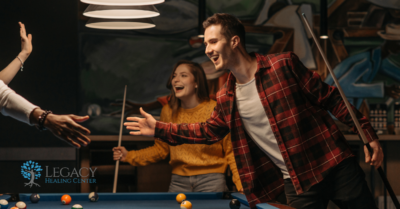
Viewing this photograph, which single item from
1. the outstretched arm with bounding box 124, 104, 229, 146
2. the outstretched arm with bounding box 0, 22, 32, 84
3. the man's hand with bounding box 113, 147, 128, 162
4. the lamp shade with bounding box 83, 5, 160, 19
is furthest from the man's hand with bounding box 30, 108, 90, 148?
the outstretched arm with bounding box 0, 22, 32, 84

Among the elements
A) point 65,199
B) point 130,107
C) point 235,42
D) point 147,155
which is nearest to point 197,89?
point 147,155

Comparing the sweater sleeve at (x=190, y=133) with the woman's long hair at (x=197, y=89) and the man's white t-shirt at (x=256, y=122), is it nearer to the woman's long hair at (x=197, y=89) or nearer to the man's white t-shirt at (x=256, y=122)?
the man's white t-shirt at (x=256, y=122)

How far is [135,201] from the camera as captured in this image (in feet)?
8.13

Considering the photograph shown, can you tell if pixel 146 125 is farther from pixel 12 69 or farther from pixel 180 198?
pixel 12 69

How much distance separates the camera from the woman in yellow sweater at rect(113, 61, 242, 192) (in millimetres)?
3326

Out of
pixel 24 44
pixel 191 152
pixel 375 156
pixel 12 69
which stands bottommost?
pixel 191 152

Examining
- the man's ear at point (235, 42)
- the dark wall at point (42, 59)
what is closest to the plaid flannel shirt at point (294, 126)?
the man's ear at point (235, 42)

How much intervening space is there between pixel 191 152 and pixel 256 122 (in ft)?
4.35

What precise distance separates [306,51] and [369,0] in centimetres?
94

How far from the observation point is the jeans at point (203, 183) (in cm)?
328

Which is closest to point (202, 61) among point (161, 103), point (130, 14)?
point (161, 103)

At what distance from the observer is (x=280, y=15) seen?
175 inches

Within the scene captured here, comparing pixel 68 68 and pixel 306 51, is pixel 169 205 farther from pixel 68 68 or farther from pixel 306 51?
pixel 306 51

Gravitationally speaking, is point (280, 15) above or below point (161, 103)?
above
